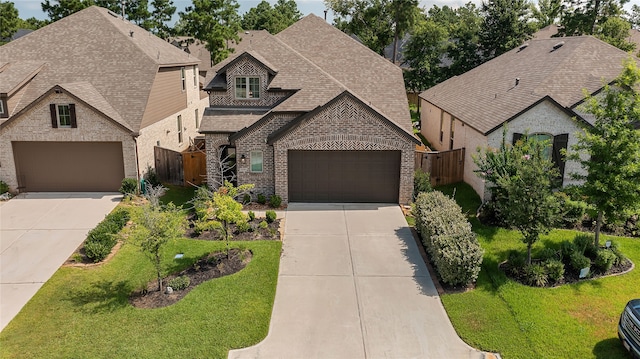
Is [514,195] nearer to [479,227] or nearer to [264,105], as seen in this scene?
[479,227]

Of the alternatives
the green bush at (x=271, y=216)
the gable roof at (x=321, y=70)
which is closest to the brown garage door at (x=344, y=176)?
the gable roof at (x=321, y=70)

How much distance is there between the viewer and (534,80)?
867 inches

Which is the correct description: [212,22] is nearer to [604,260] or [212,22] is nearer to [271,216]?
[271,216]

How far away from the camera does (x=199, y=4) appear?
1348 inches

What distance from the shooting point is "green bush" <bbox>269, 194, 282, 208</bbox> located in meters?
19.8

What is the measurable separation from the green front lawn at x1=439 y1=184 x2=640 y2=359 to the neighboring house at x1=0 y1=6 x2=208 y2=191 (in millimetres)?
15598

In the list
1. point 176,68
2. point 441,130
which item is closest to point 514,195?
point 441,130

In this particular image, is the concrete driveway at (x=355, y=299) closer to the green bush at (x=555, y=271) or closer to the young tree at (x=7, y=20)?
the green bush at (x=555, y=271)

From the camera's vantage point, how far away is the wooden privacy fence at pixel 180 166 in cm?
2262

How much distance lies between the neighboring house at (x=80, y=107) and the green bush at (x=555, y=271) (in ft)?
55.5

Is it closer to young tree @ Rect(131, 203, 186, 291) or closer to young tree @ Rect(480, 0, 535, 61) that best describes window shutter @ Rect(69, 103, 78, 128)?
young tree @ Rect(131, 203, 186, 291)

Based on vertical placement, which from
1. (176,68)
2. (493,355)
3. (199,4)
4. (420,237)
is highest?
(199,4)

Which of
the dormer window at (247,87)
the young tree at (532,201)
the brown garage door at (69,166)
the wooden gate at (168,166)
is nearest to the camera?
the young tree at (532,201)

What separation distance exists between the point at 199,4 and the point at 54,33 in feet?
40.3
